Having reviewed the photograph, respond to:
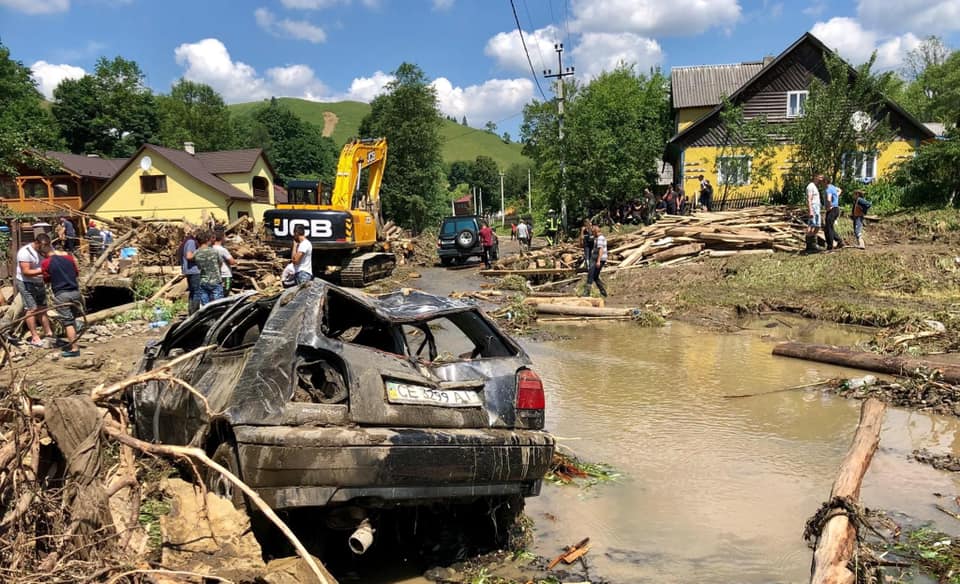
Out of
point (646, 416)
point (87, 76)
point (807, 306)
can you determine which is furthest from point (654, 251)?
point (87, 76)

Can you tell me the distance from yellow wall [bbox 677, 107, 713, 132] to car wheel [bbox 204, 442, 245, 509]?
42.2 metres

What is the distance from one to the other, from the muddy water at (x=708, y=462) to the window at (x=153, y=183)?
111 ft

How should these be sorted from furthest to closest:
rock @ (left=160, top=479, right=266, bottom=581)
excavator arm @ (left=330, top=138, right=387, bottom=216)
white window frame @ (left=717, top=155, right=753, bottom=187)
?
white window frame @ (left=717, top=155, right=753, bottom=187)
excavator arm @ (left=330, top=138, right=387, bottom=216)
rock @ (left=160, top=479, right=266, bottom=581)

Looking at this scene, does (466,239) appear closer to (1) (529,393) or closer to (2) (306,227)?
(2) (306,227)

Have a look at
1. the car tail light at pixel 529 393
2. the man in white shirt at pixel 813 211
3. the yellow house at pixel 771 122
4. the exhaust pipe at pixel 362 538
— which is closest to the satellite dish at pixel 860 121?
the yellow house at pixel 771 122

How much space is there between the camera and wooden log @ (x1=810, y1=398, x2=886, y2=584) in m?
3.21

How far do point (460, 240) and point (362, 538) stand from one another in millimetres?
22887

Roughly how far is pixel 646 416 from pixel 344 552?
14.6 feet

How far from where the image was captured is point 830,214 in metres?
17.4

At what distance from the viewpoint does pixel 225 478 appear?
331 centimetres

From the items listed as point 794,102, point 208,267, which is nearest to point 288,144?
point 794,102

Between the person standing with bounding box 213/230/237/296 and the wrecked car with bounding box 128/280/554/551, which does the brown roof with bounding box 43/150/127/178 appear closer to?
the person standing with bounding box 213/230/237/296

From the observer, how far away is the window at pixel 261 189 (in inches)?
1698

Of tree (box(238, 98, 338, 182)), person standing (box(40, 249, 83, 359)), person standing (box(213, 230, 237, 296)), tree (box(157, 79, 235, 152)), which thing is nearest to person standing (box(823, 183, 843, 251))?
person standing (box(213, 230, 237, 296))
